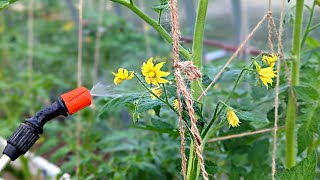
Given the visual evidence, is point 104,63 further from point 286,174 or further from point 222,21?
point 286,174

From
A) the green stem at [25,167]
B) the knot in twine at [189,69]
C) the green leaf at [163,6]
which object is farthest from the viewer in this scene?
the green stem at [25,167]

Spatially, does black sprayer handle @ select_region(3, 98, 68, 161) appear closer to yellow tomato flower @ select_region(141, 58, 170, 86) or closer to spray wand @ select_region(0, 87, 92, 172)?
spray wand @ select_region(0, 87, 92, 172)

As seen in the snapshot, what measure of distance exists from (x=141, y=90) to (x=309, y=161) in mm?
363

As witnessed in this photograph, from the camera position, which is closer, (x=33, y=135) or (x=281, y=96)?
(x=33, y=135)

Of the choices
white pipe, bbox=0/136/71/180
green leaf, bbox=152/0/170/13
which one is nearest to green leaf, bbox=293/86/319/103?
green leaf, bbox=152/0/170/13

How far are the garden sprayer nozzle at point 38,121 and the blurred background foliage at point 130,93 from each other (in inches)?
4.4

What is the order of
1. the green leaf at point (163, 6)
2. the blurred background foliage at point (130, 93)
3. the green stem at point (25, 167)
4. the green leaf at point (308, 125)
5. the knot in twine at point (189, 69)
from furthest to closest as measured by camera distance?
the green stem at point (25, 167) → the blurred background foliage at point (130, 93) → the green leaf at point (308, 125) → the green leaf at point (163, 6) → the knot in twine at point (189, 69)

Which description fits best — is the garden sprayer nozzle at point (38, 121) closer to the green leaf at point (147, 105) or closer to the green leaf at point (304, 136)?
the green leaf at point (147, 105)

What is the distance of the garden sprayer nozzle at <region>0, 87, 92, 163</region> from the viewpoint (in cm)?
114

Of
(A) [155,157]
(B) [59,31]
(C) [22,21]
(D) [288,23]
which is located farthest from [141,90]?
(C) [22,21]

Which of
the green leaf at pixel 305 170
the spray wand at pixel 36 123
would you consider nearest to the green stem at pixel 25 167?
the spray wand at pixel 36 123

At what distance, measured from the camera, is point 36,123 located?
1.16 m

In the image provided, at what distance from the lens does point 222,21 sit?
3.42 m

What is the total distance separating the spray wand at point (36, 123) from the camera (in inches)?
45.1
